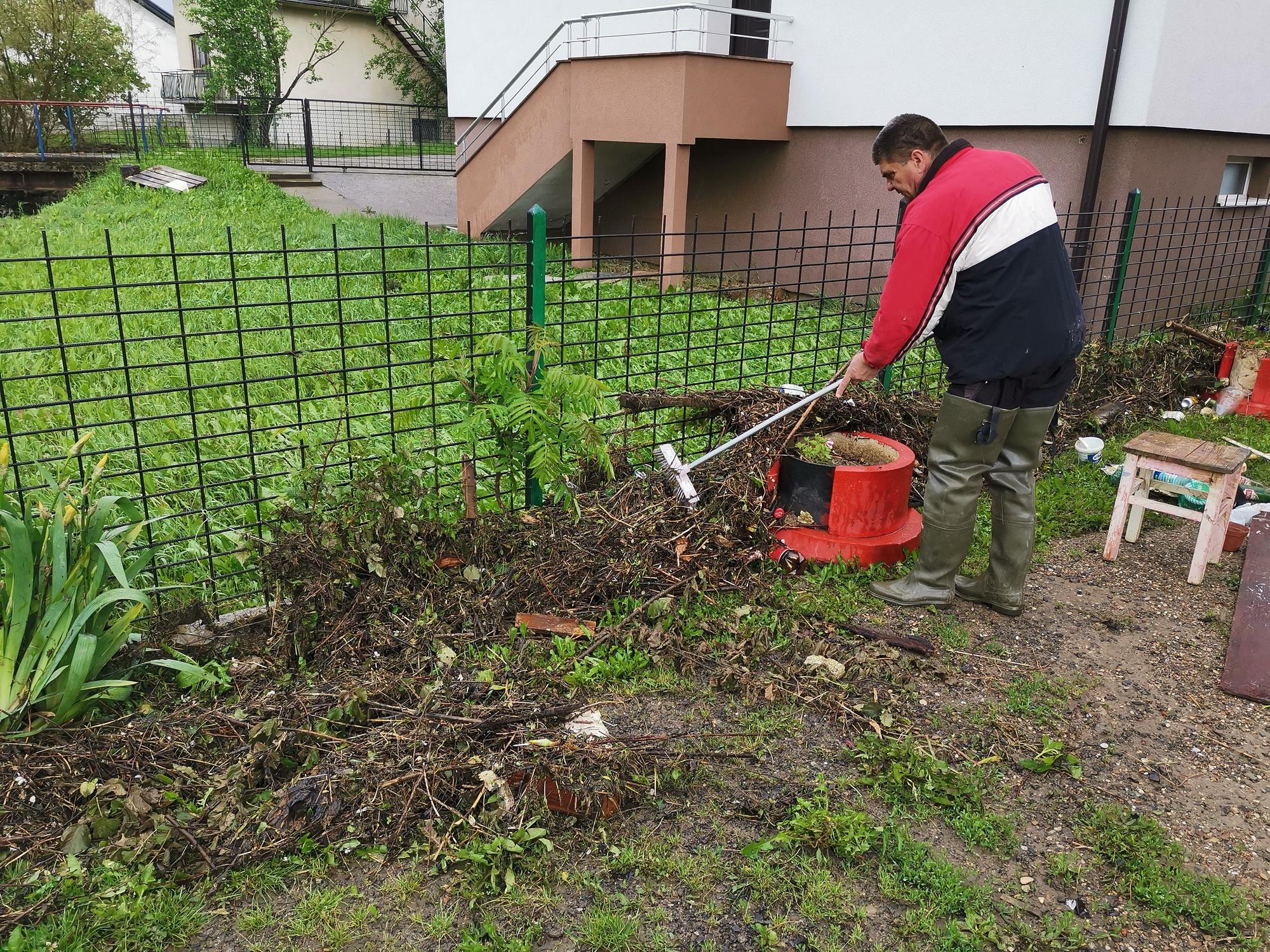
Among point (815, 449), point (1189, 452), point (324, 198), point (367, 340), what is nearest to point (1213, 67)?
point (1189, 452)

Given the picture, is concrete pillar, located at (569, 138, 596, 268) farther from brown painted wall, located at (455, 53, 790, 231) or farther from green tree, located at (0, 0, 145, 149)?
green tree, located at (0, 0, 145, 149)

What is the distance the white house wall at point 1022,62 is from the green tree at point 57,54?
18.9 m

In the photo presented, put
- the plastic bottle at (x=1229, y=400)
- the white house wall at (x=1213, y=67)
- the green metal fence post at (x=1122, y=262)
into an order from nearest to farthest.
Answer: the plastic bottle at (x=1229, y=400) < the green metal fence post at (x=1122, y=262) < the white house wall at (x=1213, y=67)

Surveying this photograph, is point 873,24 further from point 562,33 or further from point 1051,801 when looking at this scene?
point 1051,801

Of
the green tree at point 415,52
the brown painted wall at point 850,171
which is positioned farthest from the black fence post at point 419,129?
the brown painted wall at point 850,171

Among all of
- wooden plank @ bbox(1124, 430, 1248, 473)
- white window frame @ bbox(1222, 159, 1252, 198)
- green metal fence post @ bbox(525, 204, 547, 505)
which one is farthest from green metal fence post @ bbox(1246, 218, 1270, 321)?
green metal fence post @ bbox(525, 204, 547, 505)

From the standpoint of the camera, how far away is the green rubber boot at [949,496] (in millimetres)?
3980

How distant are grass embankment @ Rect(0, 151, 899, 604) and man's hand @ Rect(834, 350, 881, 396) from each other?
718 mm

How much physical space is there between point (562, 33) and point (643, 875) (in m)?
12.8

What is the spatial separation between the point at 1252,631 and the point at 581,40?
9523 mm

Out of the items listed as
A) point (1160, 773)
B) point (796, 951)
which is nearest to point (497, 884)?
point (796, 951)

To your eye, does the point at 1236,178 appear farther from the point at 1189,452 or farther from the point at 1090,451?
the point at 1189,452

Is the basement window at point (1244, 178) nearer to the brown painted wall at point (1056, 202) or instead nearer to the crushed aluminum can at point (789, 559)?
the brown painted wall at point (1056, 202)

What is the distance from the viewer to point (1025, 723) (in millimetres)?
3480
